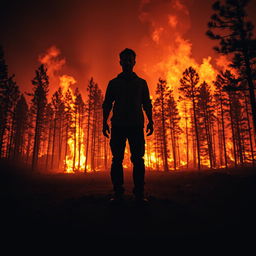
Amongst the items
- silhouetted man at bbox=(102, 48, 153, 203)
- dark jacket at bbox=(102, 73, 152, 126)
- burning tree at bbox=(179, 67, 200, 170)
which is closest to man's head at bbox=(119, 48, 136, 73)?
silhouetted man at bbox=(102, 48, 153, 203)

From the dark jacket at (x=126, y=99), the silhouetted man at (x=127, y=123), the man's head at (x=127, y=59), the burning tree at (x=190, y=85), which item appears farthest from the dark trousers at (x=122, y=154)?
the burning tree at (x=190, y=85)

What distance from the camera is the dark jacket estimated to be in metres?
3.65

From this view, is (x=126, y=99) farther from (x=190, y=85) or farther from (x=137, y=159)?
(x=190, y=85)

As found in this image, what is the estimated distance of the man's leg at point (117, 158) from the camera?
3.52 meters

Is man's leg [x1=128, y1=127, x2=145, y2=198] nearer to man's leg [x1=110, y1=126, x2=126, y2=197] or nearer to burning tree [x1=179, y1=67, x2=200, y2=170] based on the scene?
man's leg [x1=110, y1=126, x2=126, y2=197]

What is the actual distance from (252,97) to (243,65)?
295 centimetres

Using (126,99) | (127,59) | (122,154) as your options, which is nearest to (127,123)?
(126,99)

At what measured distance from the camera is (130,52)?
3809 mm

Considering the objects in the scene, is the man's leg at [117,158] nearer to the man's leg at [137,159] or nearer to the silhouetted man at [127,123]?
the silhouetted man at [127,123]

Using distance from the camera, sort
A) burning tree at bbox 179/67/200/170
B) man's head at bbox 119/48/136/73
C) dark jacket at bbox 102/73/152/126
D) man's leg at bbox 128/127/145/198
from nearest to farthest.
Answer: man's leg at bbox 128/127/145/198, dark jacket at bbox 102/73/152/126, man's head at bbox 119/48/136/73, burning tree at bbox 179/67/200/170

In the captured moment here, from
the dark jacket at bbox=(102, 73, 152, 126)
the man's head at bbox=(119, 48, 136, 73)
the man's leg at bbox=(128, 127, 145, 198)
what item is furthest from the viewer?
the man's head at bbox=(119, 48, 136, 73)

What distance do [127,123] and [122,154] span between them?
2.52 feet

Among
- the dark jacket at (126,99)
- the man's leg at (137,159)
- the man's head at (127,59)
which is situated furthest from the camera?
the man's head at (127,59)

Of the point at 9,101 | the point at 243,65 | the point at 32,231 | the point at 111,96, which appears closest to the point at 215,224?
the point at 32,231
